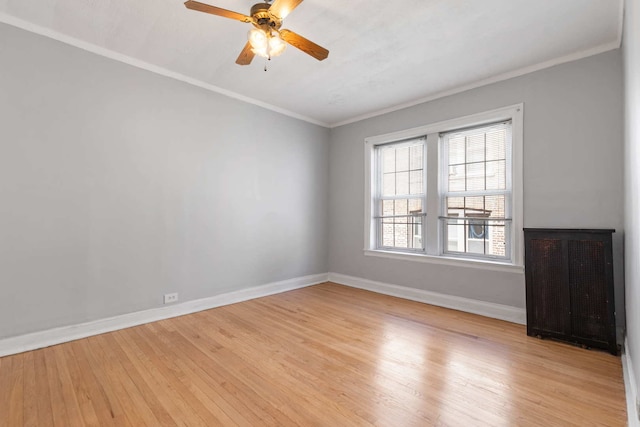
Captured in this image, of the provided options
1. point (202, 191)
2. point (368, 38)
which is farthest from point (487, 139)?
point (202, 191)

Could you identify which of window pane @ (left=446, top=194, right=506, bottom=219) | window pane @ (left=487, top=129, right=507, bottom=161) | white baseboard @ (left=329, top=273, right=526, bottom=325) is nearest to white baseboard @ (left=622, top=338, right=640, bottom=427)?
white baseboard @ (left=329, top=273, right=526, bottom=325)

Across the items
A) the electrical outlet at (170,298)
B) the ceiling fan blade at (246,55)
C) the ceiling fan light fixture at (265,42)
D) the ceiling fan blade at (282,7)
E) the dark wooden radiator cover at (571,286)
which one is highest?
the ceiling fan blade at (282,7)

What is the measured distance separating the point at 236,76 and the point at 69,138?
184cm

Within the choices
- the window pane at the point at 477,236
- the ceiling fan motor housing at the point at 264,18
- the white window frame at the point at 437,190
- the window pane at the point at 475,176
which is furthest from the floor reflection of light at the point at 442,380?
the ceiling fan motor housing at the point at 264,18

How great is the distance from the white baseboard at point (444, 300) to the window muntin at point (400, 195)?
63 cm

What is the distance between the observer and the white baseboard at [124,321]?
99.6 inches

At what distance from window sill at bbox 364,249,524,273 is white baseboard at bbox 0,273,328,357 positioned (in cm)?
158

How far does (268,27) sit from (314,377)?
8.66ft

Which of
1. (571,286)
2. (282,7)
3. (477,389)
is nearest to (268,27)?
(282,7)

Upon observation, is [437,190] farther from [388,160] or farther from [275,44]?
[275,44]

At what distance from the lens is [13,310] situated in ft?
8.21

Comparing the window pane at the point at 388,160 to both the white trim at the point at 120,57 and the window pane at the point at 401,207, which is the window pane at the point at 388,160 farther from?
the white trim at the point at 120,57

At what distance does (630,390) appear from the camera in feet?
6.22

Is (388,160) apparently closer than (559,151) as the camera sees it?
No
